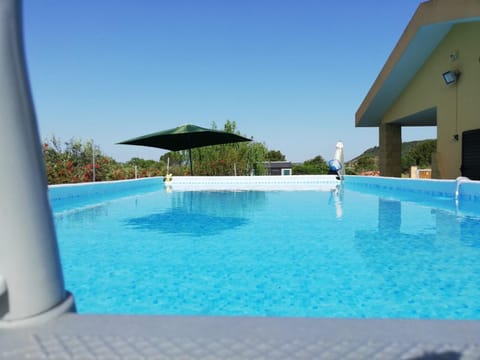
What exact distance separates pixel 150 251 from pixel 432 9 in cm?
1217

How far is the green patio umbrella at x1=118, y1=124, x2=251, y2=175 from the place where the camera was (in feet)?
37.7

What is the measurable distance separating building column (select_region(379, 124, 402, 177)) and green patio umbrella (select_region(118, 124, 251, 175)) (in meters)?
8.98

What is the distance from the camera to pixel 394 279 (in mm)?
3207

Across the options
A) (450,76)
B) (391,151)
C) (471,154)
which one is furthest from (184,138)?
(391,151)

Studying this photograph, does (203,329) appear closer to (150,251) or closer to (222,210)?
(150,251)

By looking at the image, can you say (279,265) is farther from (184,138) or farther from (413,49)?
(413,49)

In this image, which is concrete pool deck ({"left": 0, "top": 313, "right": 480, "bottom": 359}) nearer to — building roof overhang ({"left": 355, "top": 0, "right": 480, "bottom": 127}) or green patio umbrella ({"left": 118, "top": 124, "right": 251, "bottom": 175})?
green patio umbrella ({"left": 118, "top": 124, "right": 251, "bottom": 175})

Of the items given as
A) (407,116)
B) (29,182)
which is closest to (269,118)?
(407,116)

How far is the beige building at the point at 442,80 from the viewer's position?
35.8ft

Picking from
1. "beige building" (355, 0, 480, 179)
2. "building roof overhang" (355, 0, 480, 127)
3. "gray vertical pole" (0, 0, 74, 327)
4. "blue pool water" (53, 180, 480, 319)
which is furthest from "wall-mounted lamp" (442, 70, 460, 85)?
"gray vertical pole" (0, 0, 74, 327)

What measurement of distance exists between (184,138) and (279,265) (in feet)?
33.4

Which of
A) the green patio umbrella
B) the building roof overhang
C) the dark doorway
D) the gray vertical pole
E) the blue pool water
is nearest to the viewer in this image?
the gray vertical pole

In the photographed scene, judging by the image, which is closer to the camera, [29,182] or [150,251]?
[29,182]

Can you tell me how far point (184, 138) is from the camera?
1322 cm
